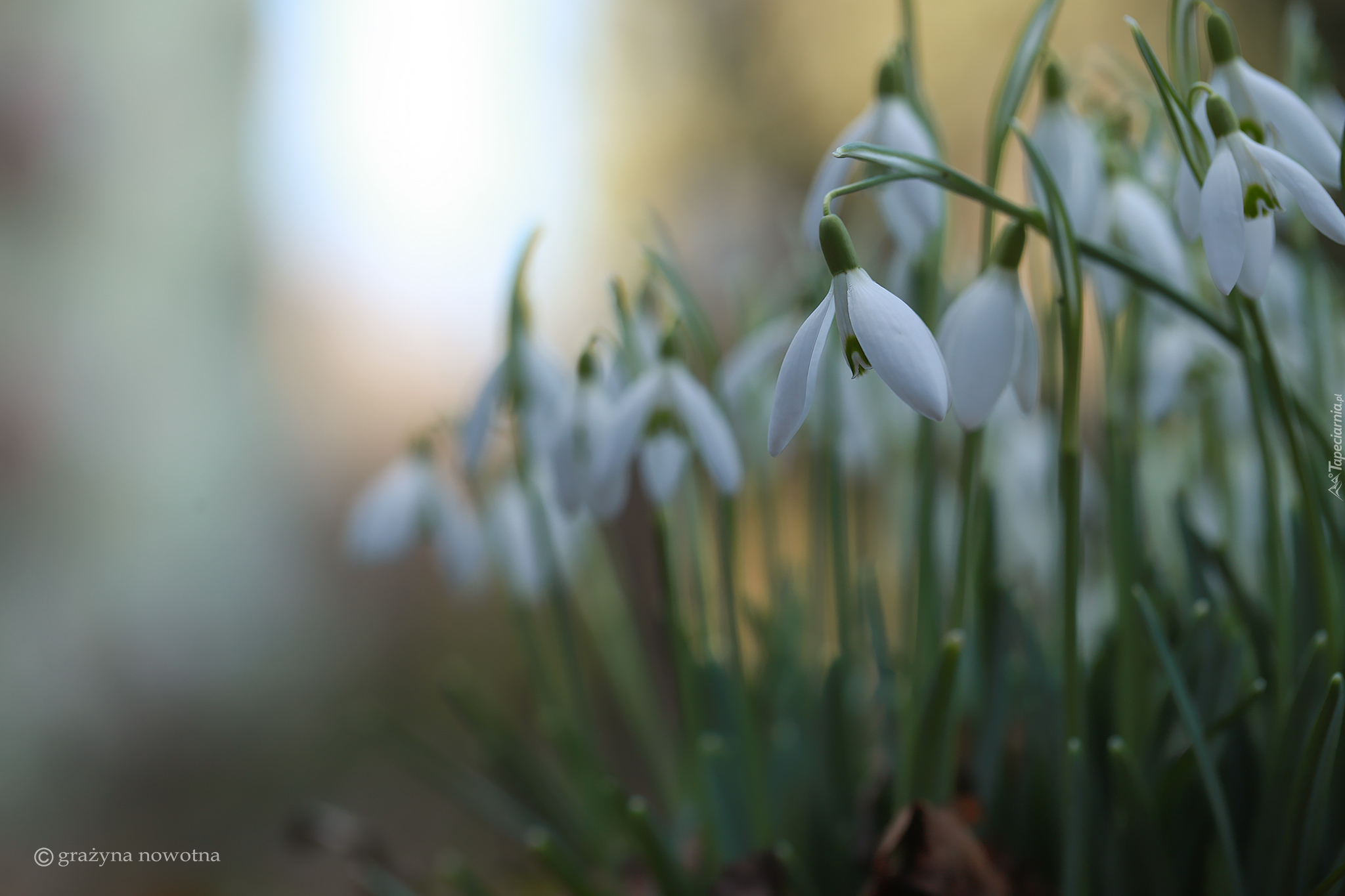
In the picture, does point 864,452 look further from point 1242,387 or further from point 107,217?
point 107,217

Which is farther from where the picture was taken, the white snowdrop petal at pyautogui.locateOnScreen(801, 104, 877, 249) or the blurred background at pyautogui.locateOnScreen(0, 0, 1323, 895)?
the blurred background at pyautogui.locateOnScreen(0, 0, 1323, 895)

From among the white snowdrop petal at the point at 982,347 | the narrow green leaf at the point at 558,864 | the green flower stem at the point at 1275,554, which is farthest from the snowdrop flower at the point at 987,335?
the narrow green leaf at the point at 558,864

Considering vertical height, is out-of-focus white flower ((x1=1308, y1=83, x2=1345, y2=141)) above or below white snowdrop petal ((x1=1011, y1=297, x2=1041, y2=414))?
above

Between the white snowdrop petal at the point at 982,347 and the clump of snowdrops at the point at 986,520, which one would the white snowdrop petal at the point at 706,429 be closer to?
the clump of snowdrops at the point at 986,520

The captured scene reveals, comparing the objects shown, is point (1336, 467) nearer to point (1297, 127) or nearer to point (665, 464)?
point (1297, 127)

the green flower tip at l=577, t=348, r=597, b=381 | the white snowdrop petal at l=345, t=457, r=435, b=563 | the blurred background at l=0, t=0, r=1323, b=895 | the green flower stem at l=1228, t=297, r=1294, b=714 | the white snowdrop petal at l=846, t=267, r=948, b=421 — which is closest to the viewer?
the white snowdrop petal at l=846, t=267, r=948, b=421

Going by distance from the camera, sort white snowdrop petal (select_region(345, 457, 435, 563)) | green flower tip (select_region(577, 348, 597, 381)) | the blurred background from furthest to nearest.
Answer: the blurred background, white snowdrop petal (select_region(345, 457, 435, 563)), green flower tip (select_region(577, 348, 597, 381))

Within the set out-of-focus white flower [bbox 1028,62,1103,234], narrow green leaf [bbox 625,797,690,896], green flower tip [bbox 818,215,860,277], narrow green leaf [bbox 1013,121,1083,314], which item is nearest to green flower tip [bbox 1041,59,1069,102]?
out-of-focus white flower [bbox 1028,62,1103,234]

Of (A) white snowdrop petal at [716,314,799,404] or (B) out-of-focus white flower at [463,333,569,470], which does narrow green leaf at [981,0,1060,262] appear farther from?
(B) out-of-focus white flower at [463,333,569,470]
